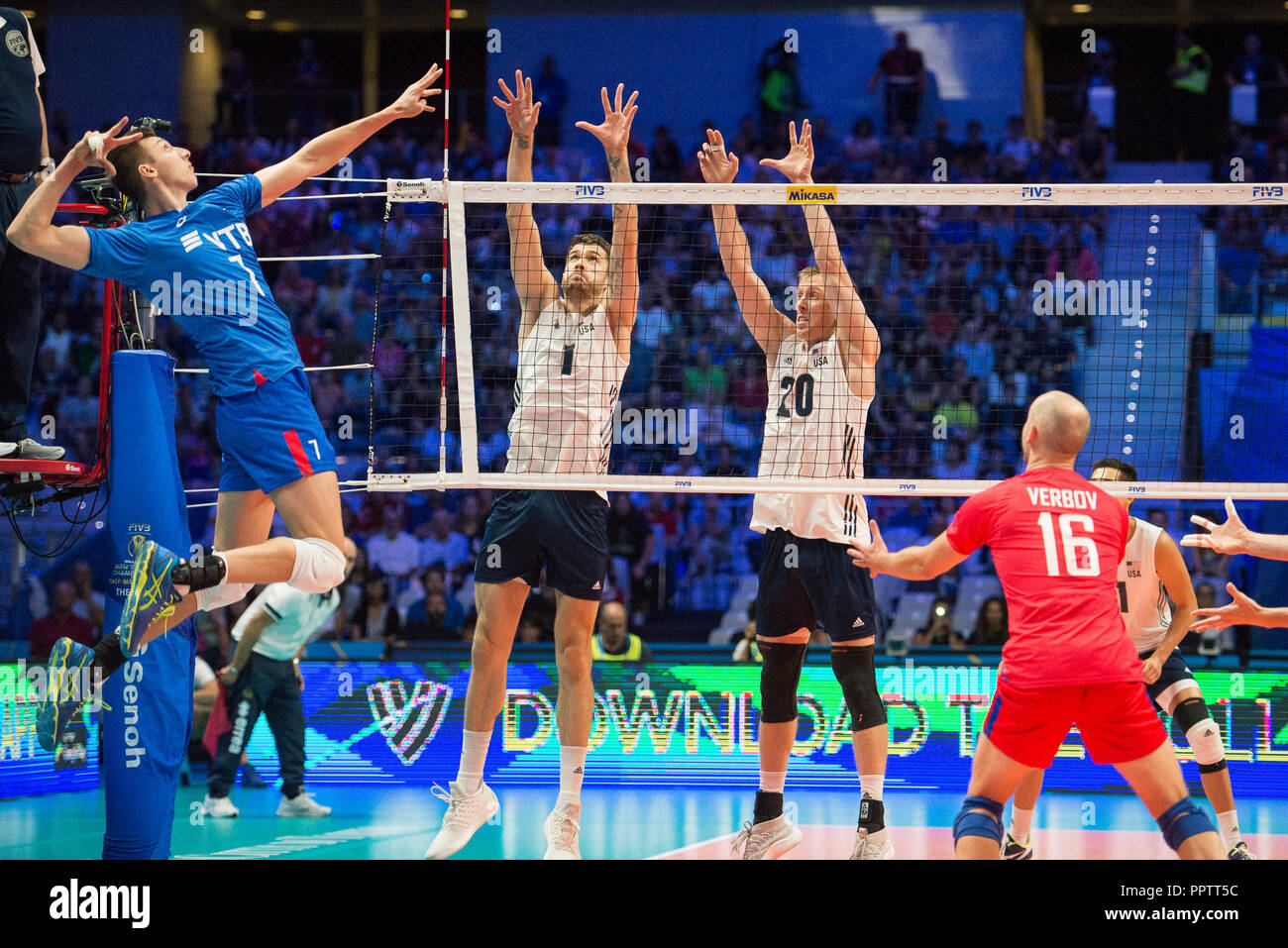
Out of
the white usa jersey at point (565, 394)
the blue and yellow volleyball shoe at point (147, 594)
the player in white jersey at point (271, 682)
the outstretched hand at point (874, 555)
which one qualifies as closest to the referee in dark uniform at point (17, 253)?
the blue and yellow volleyball shoe at point (147, 594)

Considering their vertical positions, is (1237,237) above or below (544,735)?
above

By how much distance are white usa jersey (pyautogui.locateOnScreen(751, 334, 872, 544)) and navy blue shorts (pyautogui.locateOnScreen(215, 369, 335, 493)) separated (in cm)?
236

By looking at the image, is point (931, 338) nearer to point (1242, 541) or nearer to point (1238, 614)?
point (1238, 614)

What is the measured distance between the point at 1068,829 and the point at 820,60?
11.8 meters

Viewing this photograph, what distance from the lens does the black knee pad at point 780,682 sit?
6688 millimetres

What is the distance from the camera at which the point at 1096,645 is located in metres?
4.77

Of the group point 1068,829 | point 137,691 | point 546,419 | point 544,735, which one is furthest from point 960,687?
point 137,691

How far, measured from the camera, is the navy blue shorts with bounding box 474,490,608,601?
6.53 metres

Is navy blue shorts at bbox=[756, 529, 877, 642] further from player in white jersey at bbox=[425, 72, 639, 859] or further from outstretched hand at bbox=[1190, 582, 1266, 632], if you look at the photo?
outstretched hand at bbox=[1190, 582, 1266, 632]

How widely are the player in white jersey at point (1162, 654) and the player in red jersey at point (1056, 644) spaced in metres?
1.58

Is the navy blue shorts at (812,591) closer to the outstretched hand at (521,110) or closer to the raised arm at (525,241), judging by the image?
the raised arm at (525,241)

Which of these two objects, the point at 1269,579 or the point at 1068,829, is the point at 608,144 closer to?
the point at 1068,829

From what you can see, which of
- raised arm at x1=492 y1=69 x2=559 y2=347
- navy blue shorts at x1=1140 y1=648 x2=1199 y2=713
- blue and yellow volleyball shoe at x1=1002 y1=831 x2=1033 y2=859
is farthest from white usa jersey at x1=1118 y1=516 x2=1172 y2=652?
raised arm at x1=492 y1=69 x2=559 y2=347

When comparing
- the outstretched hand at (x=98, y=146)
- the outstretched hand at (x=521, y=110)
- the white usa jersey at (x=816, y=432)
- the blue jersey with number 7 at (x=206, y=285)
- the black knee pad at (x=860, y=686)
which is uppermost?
the outstretched hand at (x=521, y=110)
